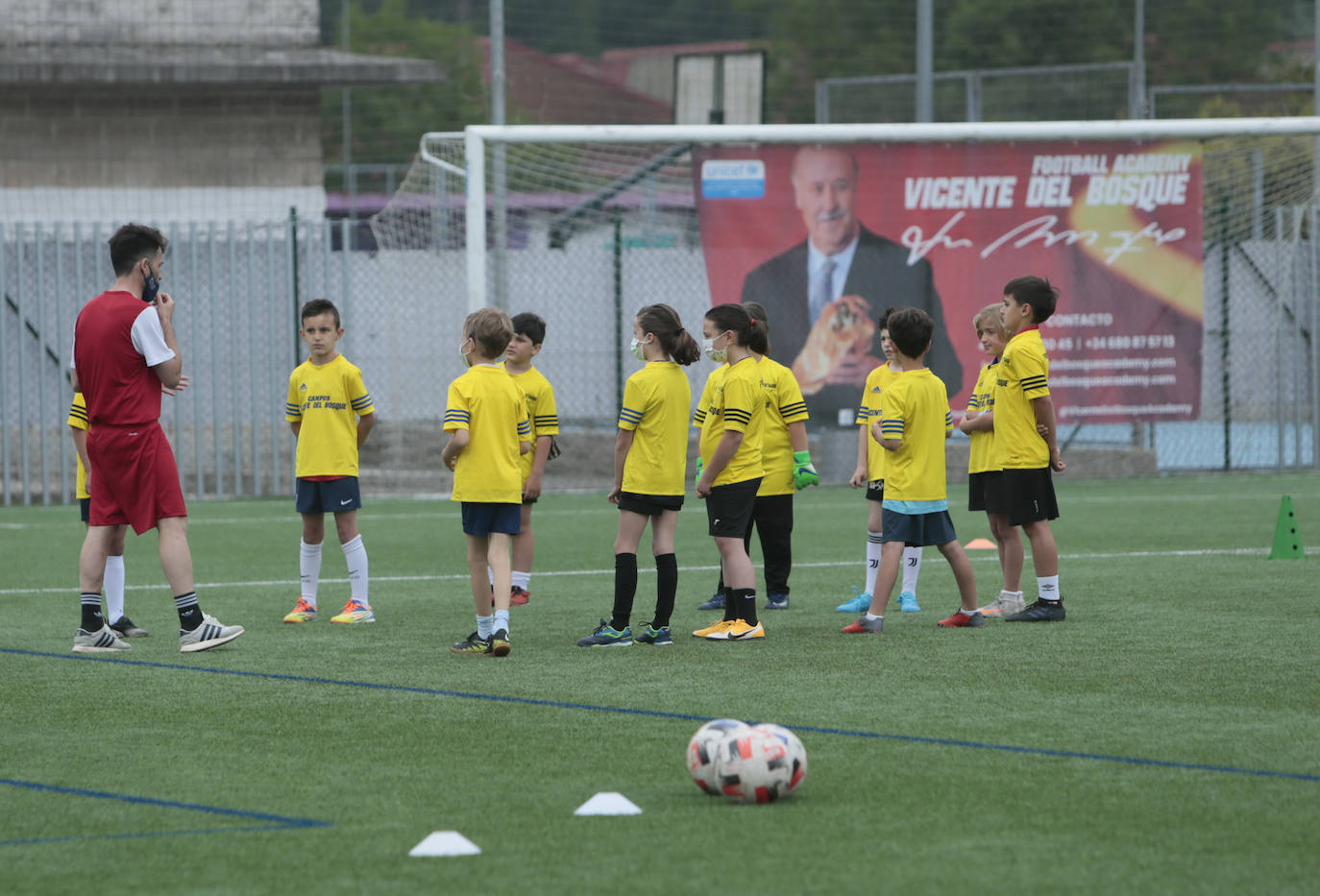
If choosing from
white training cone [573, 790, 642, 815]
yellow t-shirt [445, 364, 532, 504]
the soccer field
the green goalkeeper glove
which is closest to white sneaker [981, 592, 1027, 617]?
the soccer field

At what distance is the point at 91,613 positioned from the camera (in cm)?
738

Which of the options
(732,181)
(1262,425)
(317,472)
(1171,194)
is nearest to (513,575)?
(317,472)

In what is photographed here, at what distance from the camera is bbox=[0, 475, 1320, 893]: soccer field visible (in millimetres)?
3971

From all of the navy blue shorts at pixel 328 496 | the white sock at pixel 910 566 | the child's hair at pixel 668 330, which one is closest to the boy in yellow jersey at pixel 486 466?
the child's hair at pixel 668 330

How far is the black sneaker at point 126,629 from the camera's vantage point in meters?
7.98

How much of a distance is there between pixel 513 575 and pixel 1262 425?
1050 cm

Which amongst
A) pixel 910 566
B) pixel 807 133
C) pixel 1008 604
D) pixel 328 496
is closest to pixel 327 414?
pixel 328 496

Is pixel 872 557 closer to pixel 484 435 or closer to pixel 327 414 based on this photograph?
pixel 484 435

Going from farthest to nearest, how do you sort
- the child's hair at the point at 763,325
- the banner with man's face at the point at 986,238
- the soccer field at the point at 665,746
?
the banner with man's face at the point at 986,238, the child's hair at the point at 763,325, the soccer field at the point at 665,746

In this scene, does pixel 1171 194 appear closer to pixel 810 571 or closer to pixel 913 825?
pixel 810 571

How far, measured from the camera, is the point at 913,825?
429cm

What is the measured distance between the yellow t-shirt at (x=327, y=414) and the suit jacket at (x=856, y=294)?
7.66 meters

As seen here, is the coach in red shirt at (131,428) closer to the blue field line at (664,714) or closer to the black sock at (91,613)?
the black sock at (91,613)
